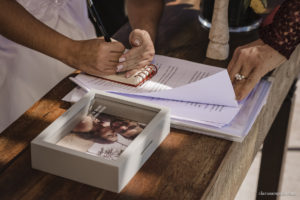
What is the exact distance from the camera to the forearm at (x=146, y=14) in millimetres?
1557

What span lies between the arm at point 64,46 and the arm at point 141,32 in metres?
0.04

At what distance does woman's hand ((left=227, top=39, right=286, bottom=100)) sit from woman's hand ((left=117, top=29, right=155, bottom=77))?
242 mm

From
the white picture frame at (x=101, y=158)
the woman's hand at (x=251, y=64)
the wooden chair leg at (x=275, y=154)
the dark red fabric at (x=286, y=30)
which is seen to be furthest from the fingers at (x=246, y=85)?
the wooden chair leg at (x=275, y=154)

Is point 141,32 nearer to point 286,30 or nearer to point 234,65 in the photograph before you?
point 234,65

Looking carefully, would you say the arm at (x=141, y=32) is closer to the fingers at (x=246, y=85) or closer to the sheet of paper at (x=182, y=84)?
the sheet of paper at (x=182, y=84)

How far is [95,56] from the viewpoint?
1287 millimetres

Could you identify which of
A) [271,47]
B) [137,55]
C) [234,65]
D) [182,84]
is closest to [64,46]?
[137,55]

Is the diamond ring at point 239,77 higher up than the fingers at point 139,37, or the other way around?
the fingers at point 139,37

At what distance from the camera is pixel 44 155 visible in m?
0.95

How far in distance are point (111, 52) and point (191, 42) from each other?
1.19ft

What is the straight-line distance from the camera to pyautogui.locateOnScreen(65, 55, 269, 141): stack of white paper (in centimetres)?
112

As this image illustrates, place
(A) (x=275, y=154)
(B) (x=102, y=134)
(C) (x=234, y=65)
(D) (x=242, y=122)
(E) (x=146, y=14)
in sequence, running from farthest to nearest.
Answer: (A) (x=275, y=154)
(E) (x=146, y=14)
(C) (x=234, y=65)
(D) (x=242, y=122)
(B) (x=102, y=134)

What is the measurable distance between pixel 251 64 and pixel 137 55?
12.8 inches

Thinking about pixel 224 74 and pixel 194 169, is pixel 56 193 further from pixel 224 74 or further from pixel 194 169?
pixel 224 74
